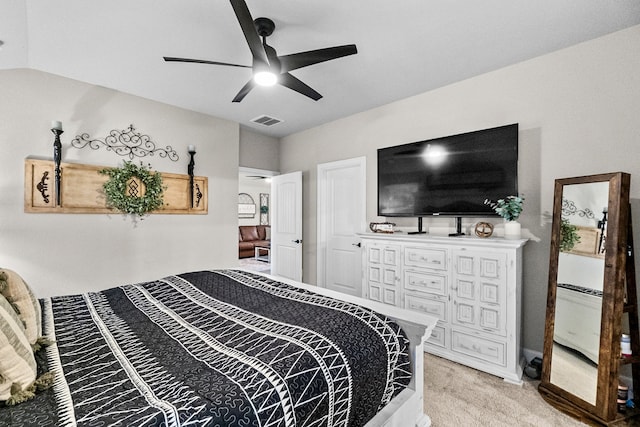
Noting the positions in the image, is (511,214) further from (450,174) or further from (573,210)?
(450,174)

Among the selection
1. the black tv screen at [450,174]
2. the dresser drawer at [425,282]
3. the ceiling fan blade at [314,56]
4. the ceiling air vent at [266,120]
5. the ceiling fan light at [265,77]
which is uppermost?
Answer: the ceiling air vent at [266,120]

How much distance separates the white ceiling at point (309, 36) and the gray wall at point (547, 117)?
143 mm

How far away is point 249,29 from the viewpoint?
5.32ft

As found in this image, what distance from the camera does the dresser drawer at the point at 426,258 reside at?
262cm

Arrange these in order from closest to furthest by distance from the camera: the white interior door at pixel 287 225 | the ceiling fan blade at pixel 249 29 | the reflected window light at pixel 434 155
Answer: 1. the ceiling fan blade at pixel 249 29
2. the reflected window light at pixel 434 155
3. the white interior door at pixel 287 225

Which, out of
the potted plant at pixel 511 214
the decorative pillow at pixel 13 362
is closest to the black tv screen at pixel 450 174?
the potted plant at pixel 511 214

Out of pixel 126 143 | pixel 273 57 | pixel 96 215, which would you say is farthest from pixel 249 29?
pixel 96 215

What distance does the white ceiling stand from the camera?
1.90 metres

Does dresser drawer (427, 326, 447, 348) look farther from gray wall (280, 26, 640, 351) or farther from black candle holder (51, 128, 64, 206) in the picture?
black candle holder (51, 128, 64, 206)

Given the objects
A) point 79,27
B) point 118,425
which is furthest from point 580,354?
point 79,27

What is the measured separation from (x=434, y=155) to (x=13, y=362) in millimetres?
3170

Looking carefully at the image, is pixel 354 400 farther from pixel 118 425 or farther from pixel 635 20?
pixel 635 20

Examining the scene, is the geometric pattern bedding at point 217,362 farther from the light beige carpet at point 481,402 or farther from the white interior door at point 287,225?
the white interior door at point 287,225

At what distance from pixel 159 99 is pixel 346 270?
124 inches
